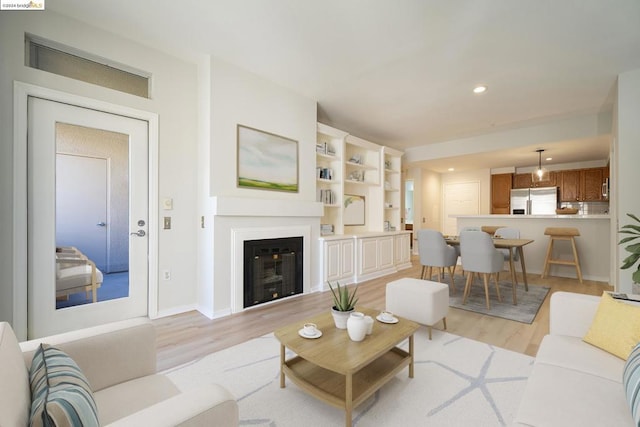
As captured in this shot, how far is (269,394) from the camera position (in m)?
1.76

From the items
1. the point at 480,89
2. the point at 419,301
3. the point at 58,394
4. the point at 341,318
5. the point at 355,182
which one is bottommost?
the point at 419,301

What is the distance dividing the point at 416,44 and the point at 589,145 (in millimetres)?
4971

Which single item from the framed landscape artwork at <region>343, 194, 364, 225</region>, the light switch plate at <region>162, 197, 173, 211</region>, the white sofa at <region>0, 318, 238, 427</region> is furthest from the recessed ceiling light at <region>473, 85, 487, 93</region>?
the white sofa at <region>0, 318, 238, 427</region>

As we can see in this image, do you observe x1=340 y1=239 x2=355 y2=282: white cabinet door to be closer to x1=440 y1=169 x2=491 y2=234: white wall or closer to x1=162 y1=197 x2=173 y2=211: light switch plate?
x1=162 y1=197 x2=173 y2=211: light switch plate

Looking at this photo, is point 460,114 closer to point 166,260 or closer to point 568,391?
point 568,391

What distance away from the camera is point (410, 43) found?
2803 millimetres

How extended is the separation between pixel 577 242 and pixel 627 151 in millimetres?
2192

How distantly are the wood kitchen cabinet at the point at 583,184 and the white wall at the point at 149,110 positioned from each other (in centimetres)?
855

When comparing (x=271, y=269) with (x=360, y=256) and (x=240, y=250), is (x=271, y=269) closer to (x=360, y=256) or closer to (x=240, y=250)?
(x=240, y=250)

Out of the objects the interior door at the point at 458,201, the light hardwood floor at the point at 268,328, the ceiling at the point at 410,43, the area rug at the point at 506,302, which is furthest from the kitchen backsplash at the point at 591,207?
the light hardwood floor at the point at 268,328

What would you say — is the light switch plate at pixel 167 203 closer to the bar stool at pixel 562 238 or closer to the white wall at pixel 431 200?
the bar stool at pixel 562 238

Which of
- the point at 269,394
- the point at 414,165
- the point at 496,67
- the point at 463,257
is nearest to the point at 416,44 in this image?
the point at 496,67

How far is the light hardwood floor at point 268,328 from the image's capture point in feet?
7.76

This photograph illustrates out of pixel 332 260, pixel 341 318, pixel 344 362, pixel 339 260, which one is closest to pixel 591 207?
pixel 339 260
